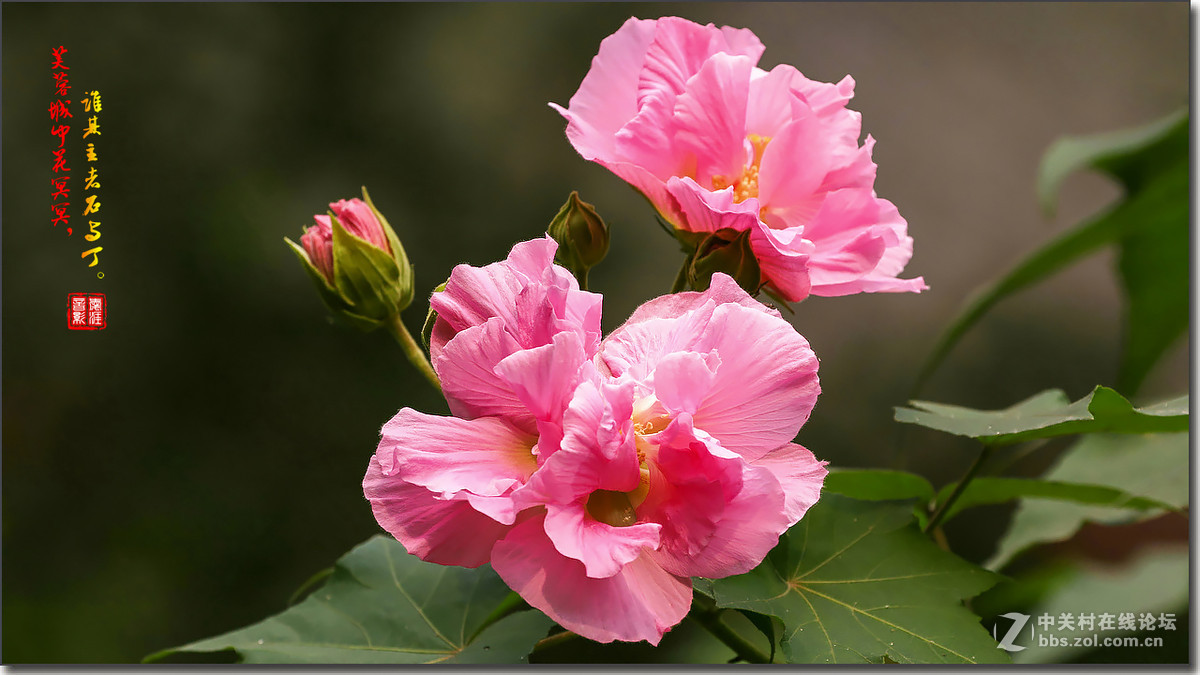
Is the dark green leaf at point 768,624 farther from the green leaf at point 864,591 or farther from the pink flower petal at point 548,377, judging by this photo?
the pink flower petal at point 548,377

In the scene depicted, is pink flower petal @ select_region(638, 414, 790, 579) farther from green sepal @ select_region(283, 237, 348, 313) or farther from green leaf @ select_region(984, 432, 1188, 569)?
green leaf @ select_region(984, 432, 1188, 569)

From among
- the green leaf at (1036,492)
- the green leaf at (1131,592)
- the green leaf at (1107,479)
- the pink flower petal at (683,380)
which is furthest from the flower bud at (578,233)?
the green leaf at (1131,592)

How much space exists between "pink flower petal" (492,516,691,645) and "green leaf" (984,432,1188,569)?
1.19ft

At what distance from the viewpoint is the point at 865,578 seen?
0.43 meters

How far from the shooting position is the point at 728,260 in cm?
39

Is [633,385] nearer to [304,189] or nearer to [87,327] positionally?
[87,327]

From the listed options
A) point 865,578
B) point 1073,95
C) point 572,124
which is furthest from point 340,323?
point 1073,95

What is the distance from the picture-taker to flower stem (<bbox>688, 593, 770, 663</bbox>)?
422 millimetres

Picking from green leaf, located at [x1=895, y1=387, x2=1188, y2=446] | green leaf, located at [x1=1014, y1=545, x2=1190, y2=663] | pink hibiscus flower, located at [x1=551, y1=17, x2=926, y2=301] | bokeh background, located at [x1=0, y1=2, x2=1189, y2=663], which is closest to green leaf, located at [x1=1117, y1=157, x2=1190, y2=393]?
green leaf, located at [x1=1014, y1=545, x2=1190, y2=663]

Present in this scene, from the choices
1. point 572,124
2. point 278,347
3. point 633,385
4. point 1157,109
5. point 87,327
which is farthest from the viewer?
point 278,347

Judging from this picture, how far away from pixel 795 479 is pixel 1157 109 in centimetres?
144

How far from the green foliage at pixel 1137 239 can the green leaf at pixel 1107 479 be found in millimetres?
92

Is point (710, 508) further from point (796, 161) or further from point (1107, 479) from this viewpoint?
point (1107, 479)

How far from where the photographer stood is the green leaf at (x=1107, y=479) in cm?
62
